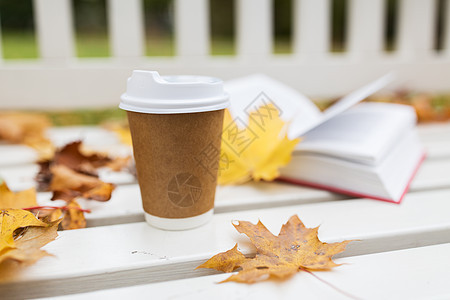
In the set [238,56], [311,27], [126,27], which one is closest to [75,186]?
[126,27]

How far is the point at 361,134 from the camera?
2.91 ft

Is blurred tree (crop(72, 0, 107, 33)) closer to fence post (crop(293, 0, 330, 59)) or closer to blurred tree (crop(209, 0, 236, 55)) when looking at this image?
blurred tree (crop(209, 0, 236, 55))

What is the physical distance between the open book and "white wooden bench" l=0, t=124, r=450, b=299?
3cm

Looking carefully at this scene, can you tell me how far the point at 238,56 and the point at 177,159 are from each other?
1167 mm

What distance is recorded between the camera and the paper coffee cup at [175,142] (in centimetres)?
59

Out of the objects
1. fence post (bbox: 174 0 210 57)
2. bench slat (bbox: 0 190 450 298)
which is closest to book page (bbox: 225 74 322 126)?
bench slat (bbox: 0 190 450 298)

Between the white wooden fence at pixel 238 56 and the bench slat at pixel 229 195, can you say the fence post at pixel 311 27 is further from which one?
the bench slat at pixel 229 195

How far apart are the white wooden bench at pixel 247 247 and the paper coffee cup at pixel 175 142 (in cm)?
4

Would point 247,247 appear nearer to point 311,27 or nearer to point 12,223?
point 12,223

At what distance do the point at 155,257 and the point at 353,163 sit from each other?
43 cm

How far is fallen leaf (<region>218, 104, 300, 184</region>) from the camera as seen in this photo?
832mm

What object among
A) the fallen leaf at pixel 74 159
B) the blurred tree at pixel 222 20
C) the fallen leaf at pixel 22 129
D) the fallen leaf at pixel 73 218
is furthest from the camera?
the blurred tree at pixel 222 20

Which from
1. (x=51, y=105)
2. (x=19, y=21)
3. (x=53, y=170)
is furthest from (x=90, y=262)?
(x=19, y=21)

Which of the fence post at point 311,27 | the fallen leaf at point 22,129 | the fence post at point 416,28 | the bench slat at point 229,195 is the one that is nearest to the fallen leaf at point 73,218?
the bench slat at point 229,195
